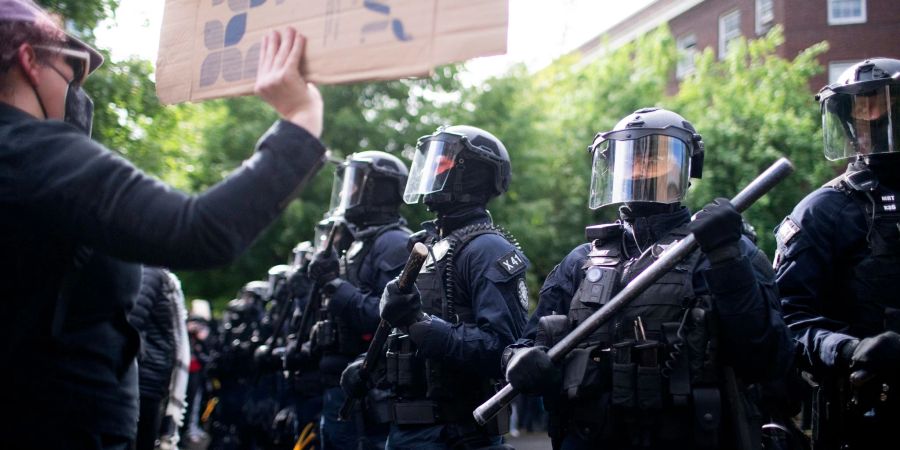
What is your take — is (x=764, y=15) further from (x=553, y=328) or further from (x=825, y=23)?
(x=553, y=328)

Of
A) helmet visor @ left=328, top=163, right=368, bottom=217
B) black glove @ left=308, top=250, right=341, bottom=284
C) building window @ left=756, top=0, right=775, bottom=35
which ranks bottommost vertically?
black glove @ left=308, top=250, right=341, bottom=284

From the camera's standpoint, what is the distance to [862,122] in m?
4.13

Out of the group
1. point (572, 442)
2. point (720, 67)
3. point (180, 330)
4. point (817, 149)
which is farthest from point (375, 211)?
point (720, 67)

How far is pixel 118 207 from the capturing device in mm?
2033

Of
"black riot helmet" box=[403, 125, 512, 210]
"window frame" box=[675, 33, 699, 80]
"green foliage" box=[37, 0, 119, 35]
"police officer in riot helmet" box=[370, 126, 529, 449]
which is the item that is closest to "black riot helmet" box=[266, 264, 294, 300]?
"green foliage" box=[37, 0, 119, 35]

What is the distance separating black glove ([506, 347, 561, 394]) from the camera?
341 cm

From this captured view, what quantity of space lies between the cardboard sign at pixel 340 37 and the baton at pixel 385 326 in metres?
1.86

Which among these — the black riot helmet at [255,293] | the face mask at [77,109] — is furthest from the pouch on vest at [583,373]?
the black riot helmet at [255,293]

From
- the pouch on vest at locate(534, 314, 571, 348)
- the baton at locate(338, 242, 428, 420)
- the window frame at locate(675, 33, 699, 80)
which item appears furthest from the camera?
the window frame at locate(675, 33, 699, 80)

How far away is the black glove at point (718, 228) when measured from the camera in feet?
10.3

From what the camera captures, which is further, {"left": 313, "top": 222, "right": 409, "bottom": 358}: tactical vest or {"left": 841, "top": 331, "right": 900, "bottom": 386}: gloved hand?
{"left": 313, "top": 222, "right": 409, "bottom": 358}: tactical vest

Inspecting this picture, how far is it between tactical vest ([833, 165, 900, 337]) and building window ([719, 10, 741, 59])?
9002 mm

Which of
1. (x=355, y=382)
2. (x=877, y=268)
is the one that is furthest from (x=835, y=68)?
(x=355, y=382)

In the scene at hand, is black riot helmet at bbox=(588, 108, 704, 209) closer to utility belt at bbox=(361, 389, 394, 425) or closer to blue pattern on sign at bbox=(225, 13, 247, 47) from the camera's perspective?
blue pattern on sign at bbox=(225, 13, 247, 47)
